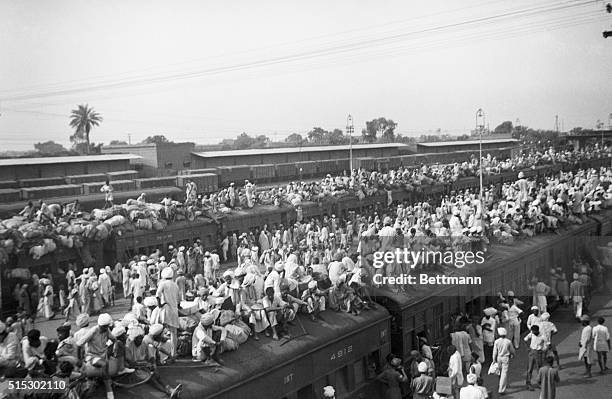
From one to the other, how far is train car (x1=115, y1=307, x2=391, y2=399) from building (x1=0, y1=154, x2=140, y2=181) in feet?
58.3

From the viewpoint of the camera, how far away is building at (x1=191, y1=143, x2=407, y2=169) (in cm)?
3403

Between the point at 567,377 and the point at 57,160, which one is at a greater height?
the point at 57,160

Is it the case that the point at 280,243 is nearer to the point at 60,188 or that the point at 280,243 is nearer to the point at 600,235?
the point at 60,188

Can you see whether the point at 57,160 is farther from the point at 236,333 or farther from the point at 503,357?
the point at 503,357

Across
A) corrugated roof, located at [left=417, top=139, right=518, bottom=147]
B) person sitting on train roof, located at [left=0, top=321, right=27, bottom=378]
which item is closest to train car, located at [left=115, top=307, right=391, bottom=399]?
person sitting on train roof, located at [left=0, top=321, right=27, bottom=378]

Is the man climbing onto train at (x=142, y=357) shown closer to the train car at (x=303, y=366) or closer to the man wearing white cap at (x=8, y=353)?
the train car at (x=303, y=366)

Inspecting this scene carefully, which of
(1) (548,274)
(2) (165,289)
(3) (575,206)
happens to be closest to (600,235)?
(3) (575,206)

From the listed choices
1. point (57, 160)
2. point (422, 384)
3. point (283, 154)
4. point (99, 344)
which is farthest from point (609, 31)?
point (283, 154)

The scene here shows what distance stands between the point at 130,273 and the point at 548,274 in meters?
11.7

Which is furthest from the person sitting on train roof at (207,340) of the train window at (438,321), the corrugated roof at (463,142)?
the corrugated roof at (463,142)

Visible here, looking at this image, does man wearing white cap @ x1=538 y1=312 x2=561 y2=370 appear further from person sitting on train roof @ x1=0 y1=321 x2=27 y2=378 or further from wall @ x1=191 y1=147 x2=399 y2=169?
Result: wall @ x1=191 y1=147 x2=399 y2=169

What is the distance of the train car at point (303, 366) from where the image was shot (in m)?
6.65

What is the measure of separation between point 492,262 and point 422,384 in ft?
17.1

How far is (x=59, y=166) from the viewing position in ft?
81.8
